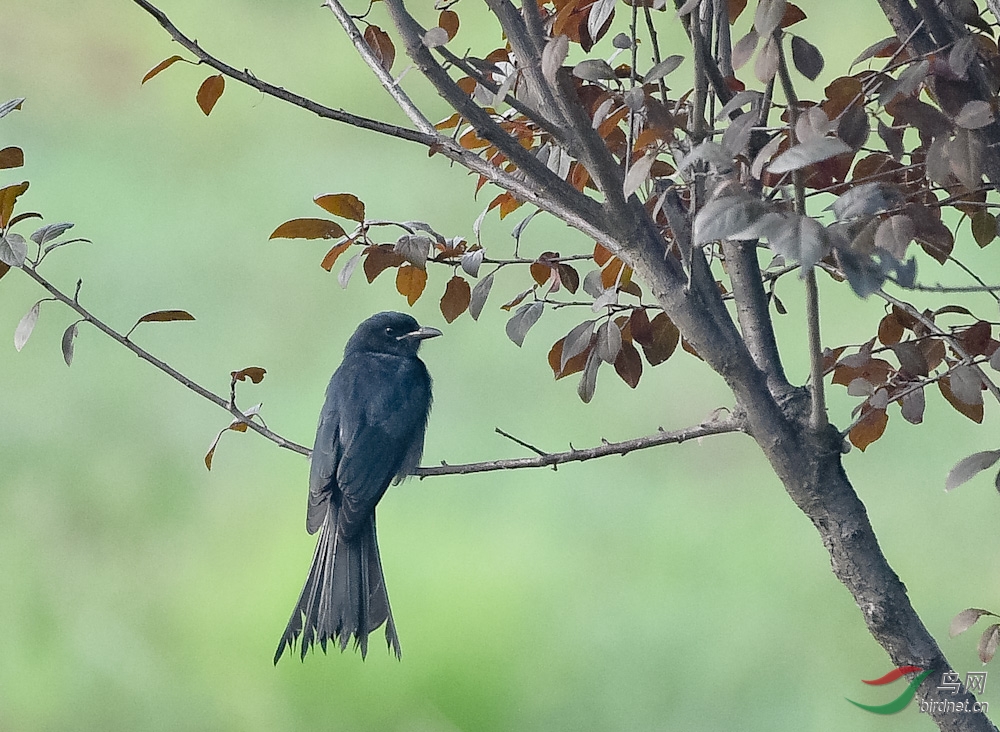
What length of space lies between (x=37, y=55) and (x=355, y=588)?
121cm

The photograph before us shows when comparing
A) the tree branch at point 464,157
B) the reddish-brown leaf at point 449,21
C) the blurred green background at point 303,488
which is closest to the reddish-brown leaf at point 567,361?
the tree branch at point 464,157

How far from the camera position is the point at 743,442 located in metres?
1.85

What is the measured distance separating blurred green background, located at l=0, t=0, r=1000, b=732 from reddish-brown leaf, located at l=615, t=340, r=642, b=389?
26.3 inches

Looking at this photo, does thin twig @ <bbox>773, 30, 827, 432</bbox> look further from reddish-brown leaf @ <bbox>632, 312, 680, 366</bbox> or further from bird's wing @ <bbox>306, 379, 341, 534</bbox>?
bird's wing @ <bbox>306, 379, 341, 534</bbox>

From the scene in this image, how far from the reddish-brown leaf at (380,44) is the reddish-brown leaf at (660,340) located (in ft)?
1.39

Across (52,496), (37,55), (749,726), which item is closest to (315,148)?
(37,55)

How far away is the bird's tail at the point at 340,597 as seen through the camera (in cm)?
148

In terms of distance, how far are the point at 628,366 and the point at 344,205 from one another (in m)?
0.38

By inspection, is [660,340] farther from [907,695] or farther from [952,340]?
[907,695]

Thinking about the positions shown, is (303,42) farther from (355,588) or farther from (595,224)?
(595,224)

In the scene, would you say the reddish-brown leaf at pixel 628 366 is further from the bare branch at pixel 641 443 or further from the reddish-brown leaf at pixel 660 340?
the bare branch at pixel 641 443

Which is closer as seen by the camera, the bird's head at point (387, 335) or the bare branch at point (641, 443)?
the bare branch at point (641, 443)

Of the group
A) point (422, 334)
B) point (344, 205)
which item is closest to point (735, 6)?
point (344, 205)

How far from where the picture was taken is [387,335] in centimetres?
178
